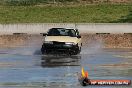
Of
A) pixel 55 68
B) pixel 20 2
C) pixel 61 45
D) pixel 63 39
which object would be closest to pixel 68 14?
pixel 20 2

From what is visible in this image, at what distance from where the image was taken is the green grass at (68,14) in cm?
5153

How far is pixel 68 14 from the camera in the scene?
179ft

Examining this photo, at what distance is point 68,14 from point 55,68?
107ft

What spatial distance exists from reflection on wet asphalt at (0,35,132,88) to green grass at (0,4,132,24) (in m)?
20.3

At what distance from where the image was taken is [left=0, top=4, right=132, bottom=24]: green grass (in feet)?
169

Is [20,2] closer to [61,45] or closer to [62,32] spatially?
[62,32]

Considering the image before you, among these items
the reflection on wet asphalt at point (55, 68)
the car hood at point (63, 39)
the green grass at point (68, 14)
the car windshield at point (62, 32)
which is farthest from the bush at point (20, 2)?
the car hood at point (63, 39)

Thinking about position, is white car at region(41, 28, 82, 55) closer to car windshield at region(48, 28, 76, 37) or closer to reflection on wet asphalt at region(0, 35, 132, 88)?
reflection on wet asphalt at region(0, 35, 132, 88)

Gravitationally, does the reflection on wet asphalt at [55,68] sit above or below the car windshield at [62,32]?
below

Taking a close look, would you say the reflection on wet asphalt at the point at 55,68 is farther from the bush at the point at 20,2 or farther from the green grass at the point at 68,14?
the bush at the point at 20,2

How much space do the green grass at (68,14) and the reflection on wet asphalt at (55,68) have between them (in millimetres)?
20289

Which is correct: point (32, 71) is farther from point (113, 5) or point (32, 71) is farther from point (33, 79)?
point (113, 5)

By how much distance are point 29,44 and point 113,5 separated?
23.5 metres

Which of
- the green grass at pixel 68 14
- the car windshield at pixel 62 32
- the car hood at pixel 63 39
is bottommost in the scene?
the green grass at pixel 68 14
